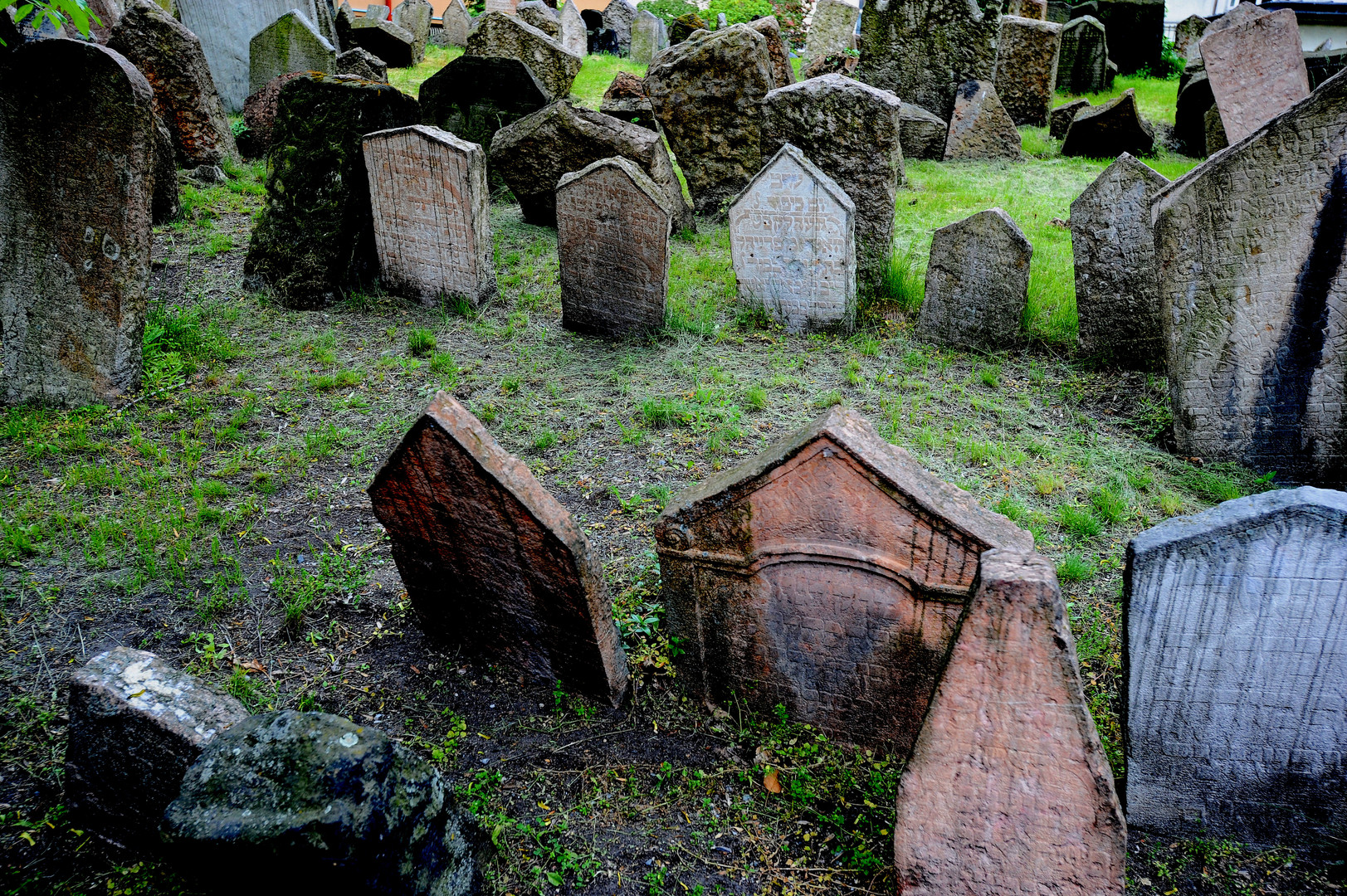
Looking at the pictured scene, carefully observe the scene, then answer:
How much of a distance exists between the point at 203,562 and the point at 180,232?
500 centimetres

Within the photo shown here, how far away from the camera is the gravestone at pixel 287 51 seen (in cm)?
1093

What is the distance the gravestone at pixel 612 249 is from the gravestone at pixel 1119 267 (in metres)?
2.66

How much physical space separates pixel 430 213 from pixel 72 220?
2.21 metres

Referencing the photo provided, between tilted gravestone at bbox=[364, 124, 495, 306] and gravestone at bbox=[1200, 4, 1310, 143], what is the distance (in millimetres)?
7649

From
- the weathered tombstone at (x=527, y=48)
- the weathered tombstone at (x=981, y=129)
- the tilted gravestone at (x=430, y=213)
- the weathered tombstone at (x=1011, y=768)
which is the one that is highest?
the weathered tombstone at (x=527, y=48)

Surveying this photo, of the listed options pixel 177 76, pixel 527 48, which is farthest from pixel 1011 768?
pixel 527 48

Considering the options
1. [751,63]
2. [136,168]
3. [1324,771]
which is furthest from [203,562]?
[751,63]

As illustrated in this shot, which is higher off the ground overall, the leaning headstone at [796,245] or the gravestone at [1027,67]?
the gravestone at [1027,67]

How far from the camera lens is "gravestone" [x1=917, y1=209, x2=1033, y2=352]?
5.34 metres

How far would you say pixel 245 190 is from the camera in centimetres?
855

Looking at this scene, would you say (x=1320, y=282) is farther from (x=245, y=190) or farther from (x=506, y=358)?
(x=245, y=190)

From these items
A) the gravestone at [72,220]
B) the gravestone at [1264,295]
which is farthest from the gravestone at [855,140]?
the gravestone at [72,220]

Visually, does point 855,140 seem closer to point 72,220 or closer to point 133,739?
point 72,220

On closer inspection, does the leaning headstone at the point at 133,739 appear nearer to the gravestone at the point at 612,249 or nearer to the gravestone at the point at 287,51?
the gravestone at the point at 612,249
